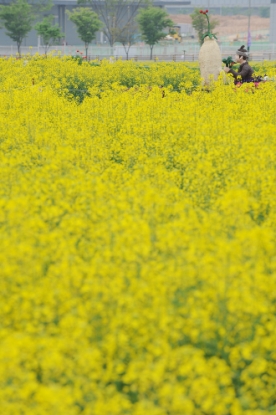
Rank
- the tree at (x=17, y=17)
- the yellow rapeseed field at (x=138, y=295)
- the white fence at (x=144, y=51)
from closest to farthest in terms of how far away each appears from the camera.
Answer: the yellow rapeseed field at (x=138, y=295)
the tree at (x=17, y=17)
the white fence at (x=144, y=51)

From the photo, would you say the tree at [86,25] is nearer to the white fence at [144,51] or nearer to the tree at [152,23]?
the white fence at [144,51]

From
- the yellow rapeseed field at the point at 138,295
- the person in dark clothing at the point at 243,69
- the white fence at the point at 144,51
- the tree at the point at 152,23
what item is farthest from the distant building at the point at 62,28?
the yellow rapeseed field at the point at 138,295

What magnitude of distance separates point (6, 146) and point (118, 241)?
5.03 m

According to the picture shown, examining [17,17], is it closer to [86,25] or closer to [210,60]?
[86,25]

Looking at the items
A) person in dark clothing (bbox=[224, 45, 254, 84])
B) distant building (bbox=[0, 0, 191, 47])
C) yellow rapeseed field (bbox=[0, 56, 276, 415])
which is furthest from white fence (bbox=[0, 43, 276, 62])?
yellow rapeseed field (bbox=[0, 56, 276, 415])

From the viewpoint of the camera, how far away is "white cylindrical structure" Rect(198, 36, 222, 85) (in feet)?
56.9

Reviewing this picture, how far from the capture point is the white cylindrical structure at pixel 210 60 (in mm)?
17344

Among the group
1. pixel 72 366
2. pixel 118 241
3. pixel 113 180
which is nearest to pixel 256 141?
pixel 113 180

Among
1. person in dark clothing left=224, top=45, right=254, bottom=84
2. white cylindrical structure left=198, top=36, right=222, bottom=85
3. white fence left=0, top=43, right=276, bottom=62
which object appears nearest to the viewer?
white cylindrical structure left=198, top=36, right=222, bottom=85

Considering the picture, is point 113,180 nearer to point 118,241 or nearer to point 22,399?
point 118,241

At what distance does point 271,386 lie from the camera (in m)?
4.67

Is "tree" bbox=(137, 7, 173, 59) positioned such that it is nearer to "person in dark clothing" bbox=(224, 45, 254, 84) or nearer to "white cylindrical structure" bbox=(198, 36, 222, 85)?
"person in dark clothing" bbox=(224, 45, 254, 84)

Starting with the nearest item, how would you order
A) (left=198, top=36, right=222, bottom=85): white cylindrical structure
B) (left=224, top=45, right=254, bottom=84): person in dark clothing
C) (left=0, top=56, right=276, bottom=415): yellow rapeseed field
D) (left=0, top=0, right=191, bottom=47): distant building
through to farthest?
(left=0, top=56, right=276, bottom=415): yellow rapeseed field, (left=198, top=36, right=222, bottom=85): white cylindrical structure, (left=224, top=45, right=254, bottom=84): person in dark clothing, (left=0, top=0, right=191, bottom=47): distant building

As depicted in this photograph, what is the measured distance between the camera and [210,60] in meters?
17.3
